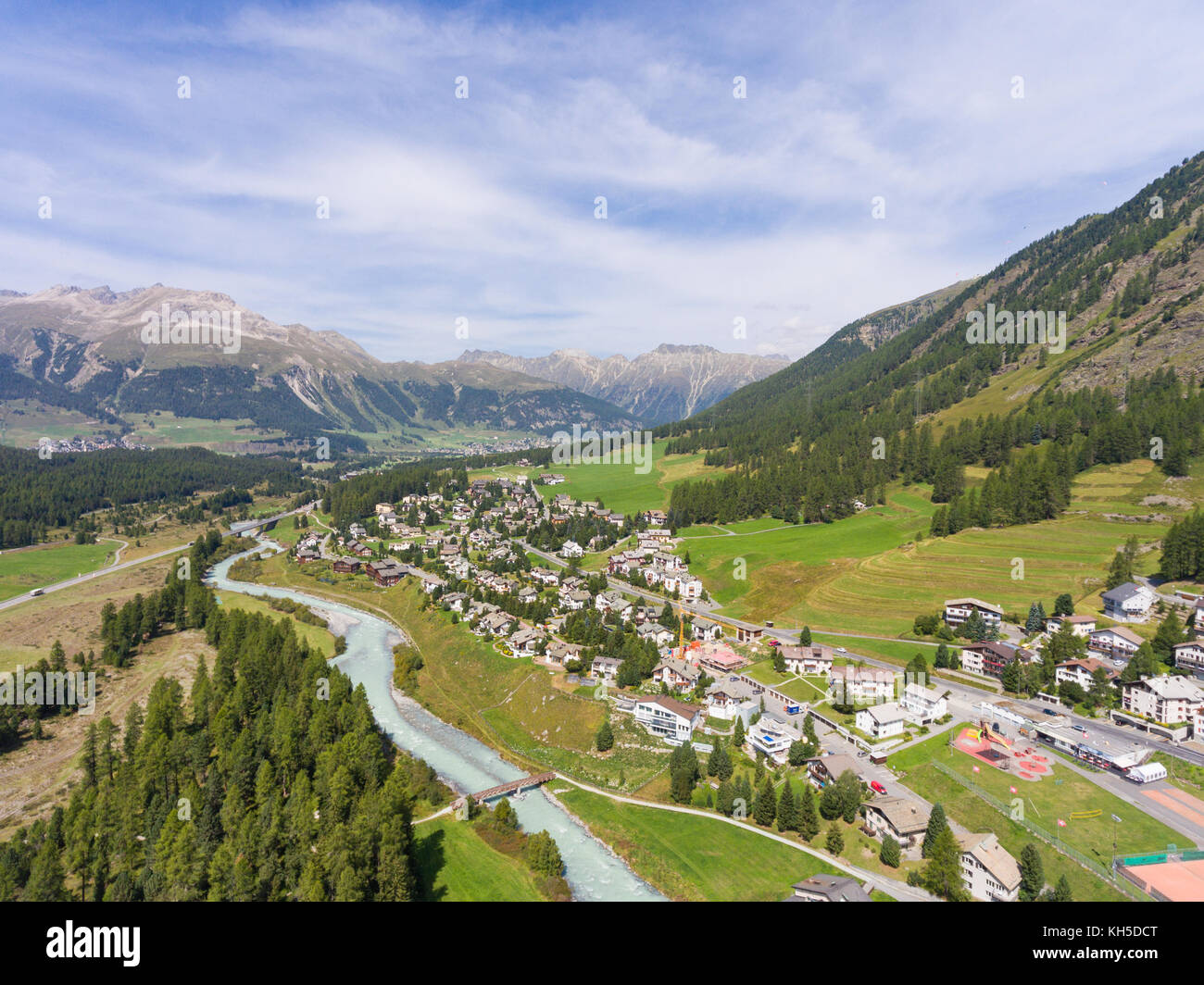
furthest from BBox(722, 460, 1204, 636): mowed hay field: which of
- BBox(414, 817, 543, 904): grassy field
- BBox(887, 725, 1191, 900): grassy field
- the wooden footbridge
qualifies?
BBox(414, 817, 543, 904): grassy field

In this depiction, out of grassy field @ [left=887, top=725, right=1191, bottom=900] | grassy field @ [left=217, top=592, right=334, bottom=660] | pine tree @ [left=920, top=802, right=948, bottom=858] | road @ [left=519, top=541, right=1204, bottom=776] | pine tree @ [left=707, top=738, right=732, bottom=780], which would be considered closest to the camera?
grassy field @ [left=887, top=725, right=1191, bottom=900]

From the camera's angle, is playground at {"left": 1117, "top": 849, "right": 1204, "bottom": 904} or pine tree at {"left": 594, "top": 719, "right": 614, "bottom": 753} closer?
playground at {"left": 1117, "top": 849, "right": 1204, "bottom": 904}

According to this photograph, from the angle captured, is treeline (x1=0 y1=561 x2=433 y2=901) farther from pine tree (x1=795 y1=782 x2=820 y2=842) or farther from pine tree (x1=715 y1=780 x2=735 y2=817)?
pine tree (x1=795 y1=782 x2=820 y2=842)

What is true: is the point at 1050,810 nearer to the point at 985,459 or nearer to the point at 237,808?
the point at 237,808
